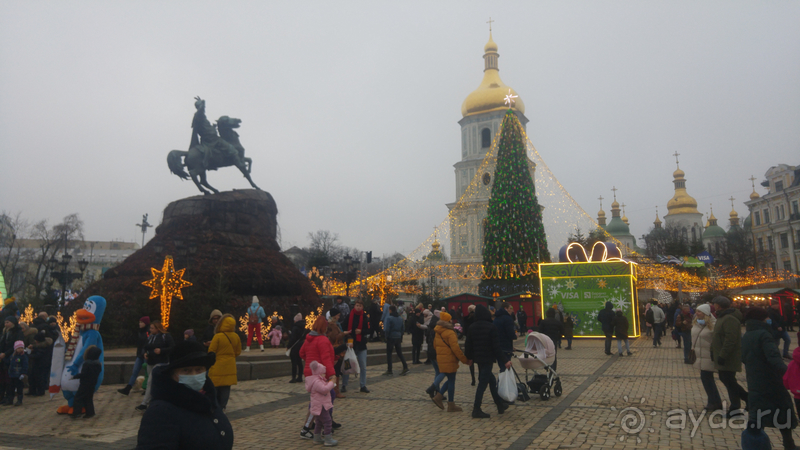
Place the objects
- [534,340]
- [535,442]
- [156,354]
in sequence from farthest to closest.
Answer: [534,340]
[156,354]
[535,442]

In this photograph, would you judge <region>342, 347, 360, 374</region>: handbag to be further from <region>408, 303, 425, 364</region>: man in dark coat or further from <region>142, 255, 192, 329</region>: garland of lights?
<region>142, 255, 192, 329</region>: garland of lights

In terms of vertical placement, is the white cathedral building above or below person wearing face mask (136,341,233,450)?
above

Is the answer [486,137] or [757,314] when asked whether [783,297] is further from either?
[486,137]

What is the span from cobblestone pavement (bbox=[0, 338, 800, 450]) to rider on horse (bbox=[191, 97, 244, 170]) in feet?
46.9

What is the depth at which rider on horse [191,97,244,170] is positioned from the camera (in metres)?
23.3

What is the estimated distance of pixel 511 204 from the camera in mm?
33750

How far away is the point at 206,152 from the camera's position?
23.3m

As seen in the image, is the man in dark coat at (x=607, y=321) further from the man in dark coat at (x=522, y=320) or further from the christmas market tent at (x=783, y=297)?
the christmas market tent at (x=783, y=297)

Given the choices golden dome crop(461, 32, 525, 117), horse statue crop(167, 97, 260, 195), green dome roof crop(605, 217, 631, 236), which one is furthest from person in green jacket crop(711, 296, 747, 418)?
green dome roof crop(605, 217, 631, 236)

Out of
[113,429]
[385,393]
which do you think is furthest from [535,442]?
[113,429]

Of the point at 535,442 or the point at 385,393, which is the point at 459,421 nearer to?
the point at 535,442

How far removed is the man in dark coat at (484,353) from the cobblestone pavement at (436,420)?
0.79ft

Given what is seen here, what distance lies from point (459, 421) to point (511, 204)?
27.2 meters

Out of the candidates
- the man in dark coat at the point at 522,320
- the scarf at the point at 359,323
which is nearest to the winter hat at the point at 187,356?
the scarf at the point at 359,323
